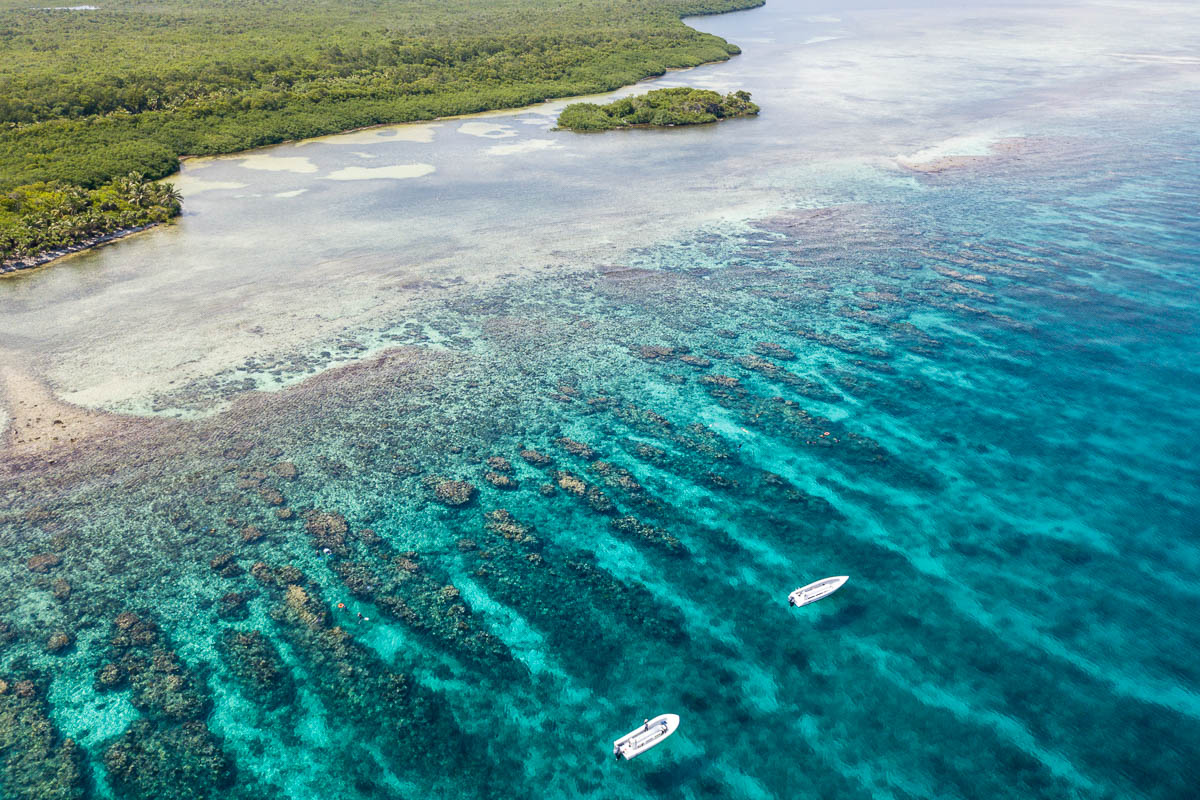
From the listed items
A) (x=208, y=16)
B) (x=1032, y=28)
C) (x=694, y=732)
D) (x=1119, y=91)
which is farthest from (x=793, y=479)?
(x=208, y=16)

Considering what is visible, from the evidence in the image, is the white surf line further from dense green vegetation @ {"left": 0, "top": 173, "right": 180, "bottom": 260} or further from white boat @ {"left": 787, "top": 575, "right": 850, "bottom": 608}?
dense green vegetation @ {"left": 0, "top": 173, "right": 180, "bottom": 260}

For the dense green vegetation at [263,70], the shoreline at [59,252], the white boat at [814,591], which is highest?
the dense green vegetation at [263,70]

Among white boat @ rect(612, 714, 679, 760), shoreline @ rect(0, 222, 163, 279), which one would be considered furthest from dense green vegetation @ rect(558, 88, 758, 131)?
white boat @ rect(612, 714, 679, 760)

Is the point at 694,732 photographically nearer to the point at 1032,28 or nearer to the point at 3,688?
the point at 3,688

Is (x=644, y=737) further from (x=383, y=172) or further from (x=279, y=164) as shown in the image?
(x=279, y=164)

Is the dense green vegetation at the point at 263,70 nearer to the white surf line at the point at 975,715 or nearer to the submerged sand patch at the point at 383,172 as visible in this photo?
the submerged sand patch at the point at 383,172

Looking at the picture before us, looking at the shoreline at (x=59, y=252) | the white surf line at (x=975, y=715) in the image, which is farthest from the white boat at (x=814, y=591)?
the shoreline at (x=59, y=252)

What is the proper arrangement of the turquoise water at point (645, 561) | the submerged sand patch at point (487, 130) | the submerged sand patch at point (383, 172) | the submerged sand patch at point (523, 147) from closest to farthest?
the turquoise water at point (645, 561) < the submerged sand patch at point (383, 172) < the submerged sand patch at point (523, 147) < the submerged sand patch at point (487, 130)
